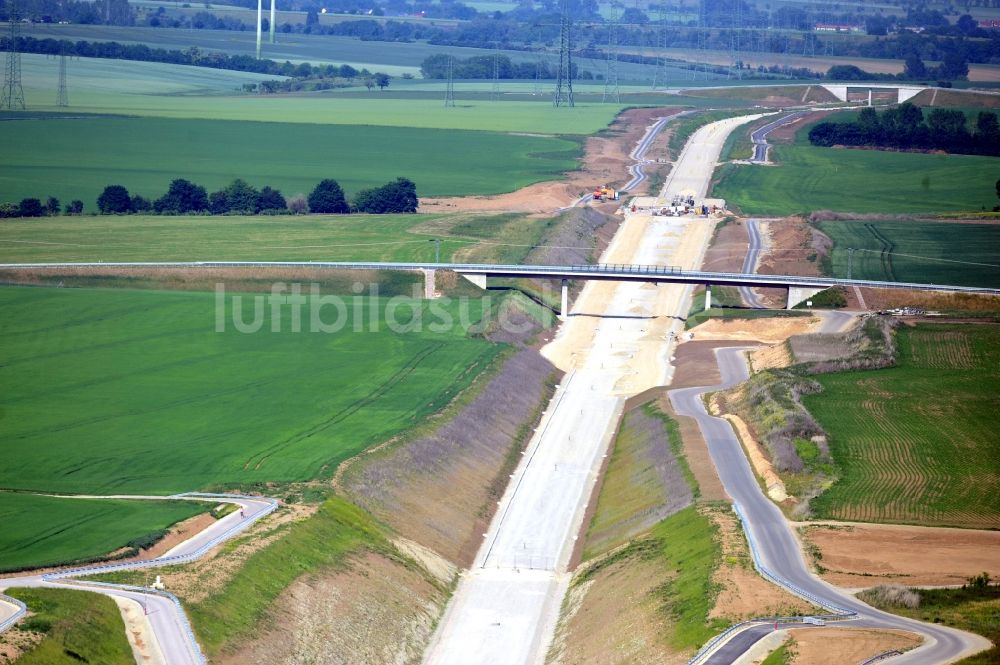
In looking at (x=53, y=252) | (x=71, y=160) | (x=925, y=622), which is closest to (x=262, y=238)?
(x=53, y=252)

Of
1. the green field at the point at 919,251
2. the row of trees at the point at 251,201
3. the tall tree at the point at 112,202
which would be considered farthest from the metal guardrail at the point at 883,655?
the tall tree at the point at 112,202

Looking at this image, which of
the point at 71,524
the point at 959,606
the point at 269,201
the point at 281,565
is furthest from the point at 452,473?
the point at 269,201

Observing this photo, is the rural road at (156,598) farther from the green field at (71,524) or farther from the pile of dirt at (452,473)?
the pile of dirt at (452,473)

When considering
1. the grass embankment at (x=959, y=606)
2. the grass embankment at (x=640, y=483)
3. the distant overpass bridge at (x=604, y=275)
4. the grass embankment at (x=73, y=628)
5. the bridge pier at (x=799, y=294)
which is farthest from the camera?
the bridge pier at (x=799, y=294)

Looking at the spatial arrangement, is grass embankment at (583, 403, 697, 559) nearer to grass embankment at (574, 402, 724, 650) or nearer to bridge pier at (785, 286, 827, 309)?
grass embankment at (574, 402, 724, 650)

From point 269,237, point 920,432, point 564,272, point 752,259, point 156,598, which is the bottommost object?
point 156,598

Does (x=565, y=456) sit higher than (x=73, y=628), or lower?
lower

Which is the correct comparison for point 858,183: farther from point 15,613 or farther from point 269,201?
point 15,613
